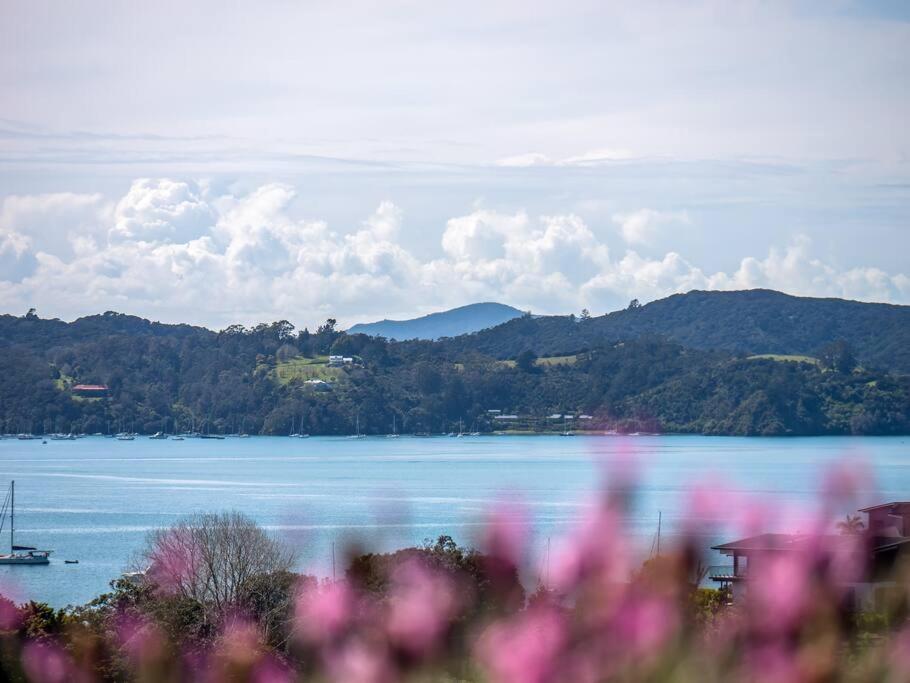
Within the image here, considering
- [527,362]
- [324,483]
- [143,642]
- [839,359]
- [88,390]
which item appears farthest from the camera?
[88,390]

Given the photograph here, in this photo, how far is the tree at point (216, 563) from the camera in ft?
69.8

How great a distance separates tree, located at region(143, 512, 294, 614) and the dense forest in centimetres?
12151

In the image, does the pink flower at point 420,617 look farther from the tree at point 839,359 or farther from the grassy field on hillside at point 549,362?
the grassy field on hillside at point 549,362

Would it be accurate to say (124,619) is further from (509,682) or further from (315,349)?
(315,349)

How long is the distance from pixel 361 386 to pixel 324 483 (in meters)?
78.5

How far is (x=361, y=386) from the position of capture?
16438 centimetres

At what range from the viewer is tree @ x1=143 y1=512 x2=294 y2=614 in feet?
69.8

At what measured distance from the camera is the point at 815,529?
2463 mm

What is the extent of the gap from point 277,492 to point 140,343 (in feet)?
324

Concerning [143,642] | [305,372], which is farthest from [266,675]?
[305,372]

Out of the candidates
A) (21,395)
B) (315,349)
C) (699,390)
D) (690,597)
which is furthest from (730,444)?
(690,597)

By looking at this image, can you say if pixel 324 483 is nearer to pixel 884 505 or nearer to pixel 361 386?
pixel 361 386

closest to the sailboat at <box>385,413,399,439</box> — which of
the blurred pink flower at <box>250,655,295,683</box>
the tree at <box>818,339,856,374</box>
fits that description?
the tree at <box>818,339,856,374</box>

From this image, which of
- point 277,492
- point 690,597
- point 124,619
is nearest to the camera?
point 690,597
